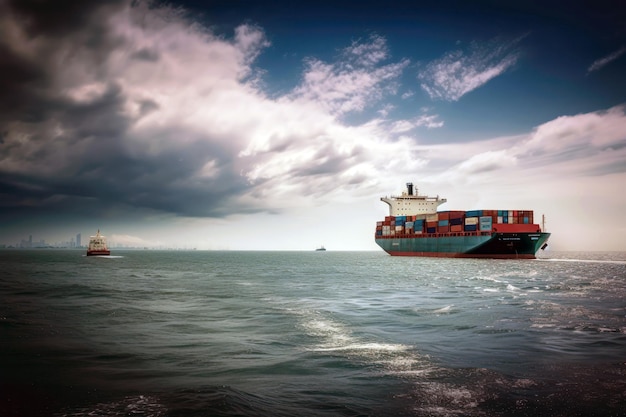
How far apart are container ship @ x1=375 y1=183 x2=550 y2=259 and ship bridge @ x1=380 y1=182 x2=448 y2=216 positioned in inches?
416

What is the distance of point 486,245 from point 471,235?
3.49 m

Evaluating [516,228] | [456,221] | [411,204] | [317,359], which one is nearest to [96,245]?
[411,204]

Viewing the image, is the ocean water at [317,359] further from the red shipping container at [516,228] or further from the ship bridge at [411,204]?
the ship bridge at [411,204]

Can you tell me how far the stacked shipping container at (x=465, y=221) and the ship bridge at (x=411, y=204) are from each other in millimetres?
13006

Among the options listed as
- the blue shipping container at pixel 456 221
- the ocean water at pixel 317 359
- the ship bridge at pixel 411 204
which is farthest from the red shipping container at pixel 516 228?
the ocean water at pixel 317 359

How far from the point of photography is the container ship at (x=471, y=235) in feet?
261

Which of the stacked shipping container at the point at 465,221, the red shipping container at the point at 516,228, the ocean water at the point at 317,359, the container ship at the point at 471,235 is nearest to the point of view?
the ocean water at the point at 317,359

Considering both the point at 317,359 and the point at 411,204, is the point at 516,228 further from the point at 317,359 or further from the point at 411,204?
the point at 317,359

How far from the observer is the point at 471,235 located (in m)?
81.9

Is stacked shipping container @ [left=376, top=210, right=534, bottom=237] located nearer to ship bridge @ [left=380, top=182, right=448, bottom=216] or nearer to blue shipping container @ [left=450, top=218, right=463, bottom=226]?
blue shipping container @ [left=450, top=218, right=463, bottom=226]

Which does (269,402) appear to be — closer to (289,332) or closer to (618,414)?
(618,414)

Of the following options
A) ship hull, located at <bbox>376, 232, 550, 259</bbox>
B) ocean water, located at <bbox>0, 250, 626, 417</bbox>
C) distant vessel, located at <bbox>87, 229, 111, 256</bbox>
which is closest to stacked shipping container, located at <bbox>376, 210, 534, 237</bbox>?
ship hull, located at <bbox>376, 232, 550, 259</bbox>

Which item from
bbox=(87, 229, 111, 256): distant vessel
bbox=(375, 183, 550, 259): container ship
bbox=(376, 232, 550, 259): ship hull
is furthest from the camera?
bbox=(87, 229, 111, 256): distant vessel

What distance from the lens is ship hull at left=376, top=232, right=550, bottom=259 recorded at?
259 ft
